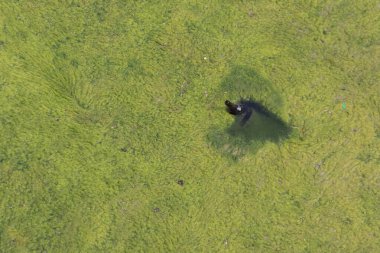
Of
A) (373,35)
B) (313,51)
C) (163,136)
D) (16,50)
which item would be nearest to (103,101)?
(163,136)

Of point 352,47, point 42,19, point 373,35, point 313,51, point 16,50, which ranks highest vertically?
point 373,35

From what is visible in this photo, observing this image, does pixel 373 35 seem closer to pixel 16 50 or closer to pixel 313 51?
pixel 313 51

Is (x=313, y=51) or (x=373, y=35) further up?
(x=373, y=35)

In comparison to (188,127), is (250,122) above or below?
above
